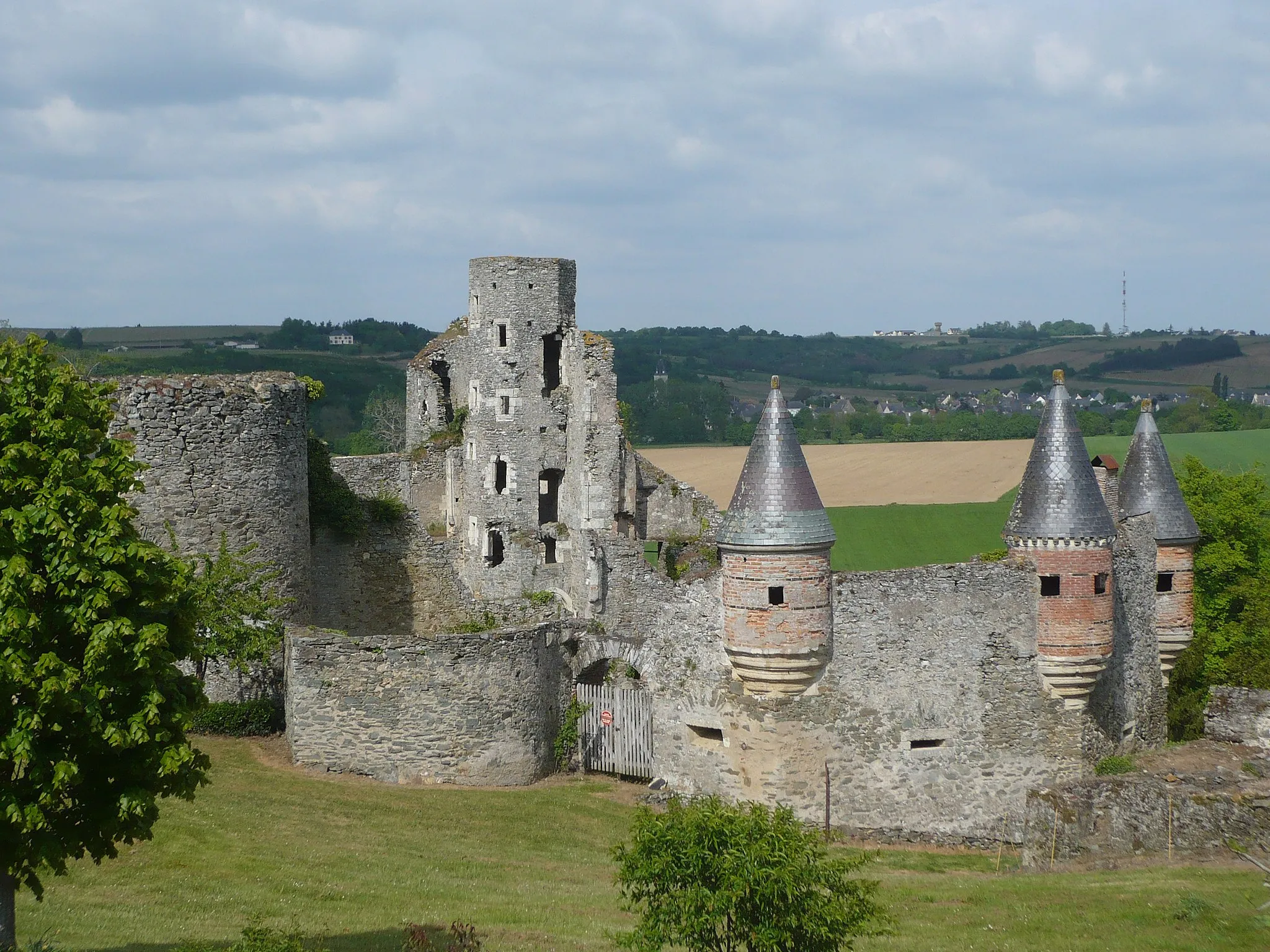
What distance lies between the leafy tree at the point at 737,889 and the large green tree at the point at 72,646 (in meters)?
4.26

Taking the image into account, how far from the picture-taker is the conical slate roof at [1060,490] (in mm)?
22734

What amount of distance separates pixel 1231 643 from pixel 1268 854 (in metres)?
14.2

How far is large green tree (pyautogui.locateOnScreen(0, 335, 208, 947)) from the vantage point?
11594 mm

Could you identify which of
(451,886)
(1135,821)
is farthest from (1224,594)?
(451,886)

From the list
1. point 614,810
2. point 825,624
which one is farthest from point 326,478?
point 825,624

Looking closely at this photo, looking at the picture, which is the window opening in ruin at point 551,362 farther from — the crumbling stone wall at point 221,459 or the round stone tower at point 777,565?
the round stone tower at point 777,565

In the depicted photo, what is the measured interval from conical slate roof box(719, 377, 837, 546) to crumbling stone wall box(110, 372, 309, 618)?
877 cm

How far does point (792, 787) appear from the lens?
73.6ft

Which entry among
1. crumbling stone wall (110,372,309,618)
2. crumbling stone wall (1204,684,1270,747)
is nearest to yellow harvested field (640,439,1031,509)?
crumbling stone wall (110,372,309,618)

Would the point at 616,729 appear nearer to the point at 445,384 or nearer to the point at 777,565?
the point at 777,565

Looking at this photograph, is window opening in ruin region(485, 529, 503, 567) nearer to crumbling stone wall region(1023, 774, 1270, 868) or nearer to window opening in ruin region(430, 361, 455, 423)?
window opening in ruin region(430, 361, 455, 423)

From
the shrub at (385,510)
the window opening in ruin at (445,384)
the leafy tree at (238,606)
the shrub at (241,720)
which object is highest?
the window opening in ruin at (445,384)

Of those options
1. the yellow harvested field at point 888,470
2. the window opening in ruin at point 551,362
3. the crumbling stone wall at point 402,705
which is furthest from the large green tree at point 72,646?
the yellow harvested field at point 888,470

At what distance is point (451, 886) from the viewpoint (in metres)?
17.7
